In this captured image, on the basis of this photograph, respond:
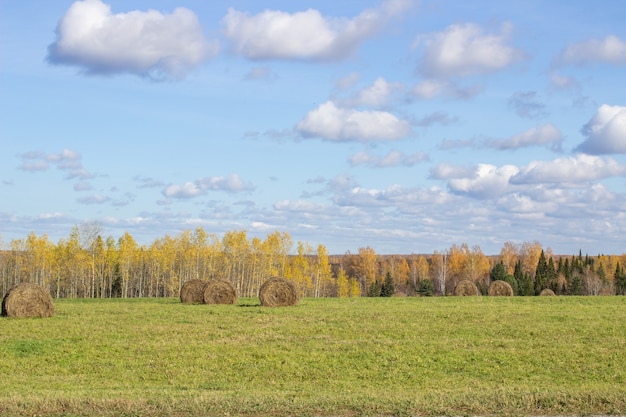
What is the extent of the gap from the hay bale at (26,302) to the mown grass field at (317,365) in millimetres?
1619

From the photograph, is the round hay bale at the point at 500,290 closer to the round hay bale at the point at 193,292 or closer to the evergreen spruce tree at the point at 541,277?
the round hay bale at the point at 193,292

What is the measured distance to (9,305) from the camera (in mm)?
30734

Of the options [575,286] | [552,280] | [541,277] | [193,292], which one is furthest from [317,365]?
[552,280]

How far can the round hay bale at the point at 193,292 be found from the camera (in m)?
43.6

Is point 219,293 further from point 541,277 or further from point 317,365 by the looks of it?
point 541,277

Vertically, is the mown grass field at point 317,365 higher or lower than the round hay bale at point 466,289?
lower


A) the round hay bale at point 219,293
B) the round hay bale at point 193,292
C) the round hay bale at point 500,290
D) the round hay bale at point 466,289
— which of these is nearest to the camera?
the round hay bale at point 219,293

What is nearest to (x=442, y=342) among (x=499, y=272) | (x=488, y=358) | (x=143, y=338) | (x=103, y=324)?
(x=488, y=358)

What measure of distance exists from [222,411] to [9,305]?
74.1 ft

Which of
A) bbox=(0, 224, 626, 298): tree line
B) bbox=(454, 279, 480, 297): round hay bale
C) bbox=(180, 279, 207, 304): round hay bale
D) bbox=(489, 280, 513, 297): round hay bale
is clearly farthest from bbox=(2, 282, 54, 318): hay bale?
bbox=(0, 224, 626, 298): tree line

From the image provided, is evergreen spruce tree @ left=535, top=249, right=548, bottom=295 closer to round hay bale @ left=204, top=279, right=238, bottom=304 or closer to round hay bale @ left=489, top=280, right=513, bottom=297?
round hay bale @ left=489, top=280, right=513, bottom=297

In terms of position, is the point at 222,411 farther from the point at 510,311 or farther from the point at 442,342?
the point at 510,311

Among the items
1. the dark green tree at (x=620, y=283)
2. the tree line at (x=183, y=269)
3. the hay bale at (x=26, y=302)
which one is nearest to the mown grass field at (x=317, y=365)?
the hay bale at (x=26, y=302)

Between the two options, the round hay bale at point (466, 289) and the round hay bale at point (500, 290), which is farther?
the round hay bale at point (466, 289)
